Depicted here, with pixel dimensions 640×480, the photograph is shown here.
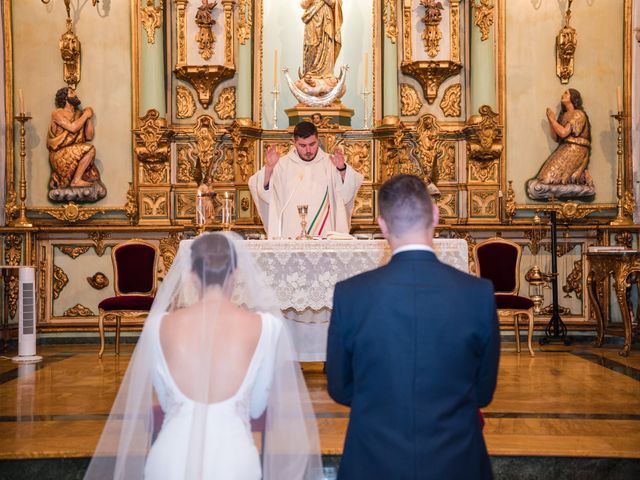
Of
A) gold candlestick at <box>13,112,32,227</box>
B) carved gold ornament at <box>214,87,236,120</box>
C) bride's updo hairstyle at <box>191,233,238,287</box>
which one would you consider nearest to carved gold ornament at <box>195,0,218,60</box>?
carved gold ornament at <box>214,87,236,120</box>

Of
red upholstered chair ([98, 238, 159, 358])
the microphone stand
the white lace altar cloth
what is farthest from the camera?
the microphone stand

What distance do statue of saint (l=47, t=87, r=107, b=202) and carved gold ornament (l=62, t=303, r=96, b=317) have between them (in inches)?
49.9

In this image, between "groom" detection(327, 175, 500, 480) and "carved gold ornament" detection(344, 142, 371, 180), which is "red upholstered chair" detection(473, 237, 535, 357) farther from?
"groom" detection(327, 175, 500, 480)

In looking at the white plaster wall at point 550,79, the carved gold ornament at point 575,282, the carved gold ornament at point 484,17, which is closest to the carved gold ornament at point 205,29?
the carved gold ornament at point 484,17

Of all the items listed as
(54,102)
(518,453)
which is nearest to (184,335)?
(518,453)

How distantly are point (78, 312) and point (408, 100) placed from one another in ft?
15.3

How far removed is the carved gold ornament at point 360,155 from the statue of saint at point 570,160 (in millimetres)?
1984

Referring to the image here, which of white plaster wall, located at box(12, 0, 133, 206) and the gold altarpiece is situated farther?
white plaster wall, located at box(12, 0, 133, 206)

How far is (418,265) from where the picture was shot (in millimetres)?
2736

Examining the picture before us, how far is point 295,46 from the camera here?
11711mm

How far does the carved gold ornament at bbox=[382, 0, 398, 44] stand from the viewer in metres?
11.2

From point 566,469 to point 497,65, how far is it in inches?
279

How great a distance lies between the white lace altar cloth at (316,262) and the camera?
22.9 ft

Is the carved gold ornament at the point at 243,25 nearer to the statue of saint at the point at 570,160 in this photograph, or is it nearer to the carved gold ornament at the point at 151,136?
the carved gold ornament at the point at 151,136
